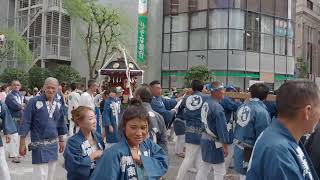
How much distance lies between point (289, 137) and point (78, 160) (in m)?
2.48

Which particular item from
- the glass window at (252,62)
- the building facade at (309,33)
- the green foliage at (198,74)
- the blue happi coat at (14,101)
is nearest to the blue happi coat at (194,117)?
the blue happi coat at (14,101)

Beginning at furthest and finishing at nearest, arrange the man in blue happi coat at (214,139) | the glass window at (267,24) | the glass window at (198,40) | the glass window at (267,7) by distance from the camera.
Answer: the glass window at (267,7) → the glass window at (267,24) → the glass window at (198,40) → the man in blue happi coat at (214,139)

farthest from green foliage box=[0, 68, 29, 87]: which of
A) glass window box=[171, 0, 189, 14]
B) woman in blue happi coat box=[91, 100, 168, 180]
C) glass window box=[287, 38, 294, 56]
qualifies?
woman in blue happi coat box=[91, 100, 168, 180]

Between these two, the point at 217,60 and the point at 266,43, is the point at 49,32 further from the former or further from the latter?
the point at 266,43

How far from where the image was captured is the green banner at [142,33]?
37.9 m

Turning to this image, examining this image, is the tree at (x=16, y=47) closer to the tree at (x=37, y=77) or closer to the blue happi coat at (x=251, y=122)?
the tree at (x=37, y=77)

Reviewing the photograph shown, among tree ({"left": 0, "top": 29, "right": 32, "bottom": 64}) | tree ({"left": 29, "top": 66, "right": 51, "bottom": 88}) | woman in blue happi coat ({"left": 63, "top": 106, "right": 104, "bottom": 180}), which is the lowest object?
woman in blue happi coat ({"left": 63, "top": 106, "right": 104, "bottom": 180})

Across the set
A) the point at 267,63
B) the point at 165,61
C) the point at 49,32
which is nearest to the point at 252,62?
the point at 267,63

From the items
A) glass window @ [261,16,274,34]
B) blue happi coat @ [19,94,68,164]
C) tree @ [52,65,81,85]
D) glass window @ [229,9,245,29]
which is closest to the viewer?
blue happi coat @ [19,94,68,164]

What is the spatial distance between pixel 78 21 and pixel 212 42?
11.8 meters

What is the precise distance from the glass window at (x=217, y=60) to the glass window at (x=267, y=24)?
15.4 ft

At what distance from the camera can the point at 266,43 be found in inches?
1492

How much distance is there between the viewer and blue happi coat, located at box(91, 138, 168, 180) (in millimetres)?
3229

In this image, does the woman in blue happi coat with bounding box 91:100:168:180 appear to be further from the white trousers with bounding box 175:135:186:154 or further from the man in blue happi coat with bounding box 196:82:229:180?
the white trousers with bounding box 175:135:186:154
